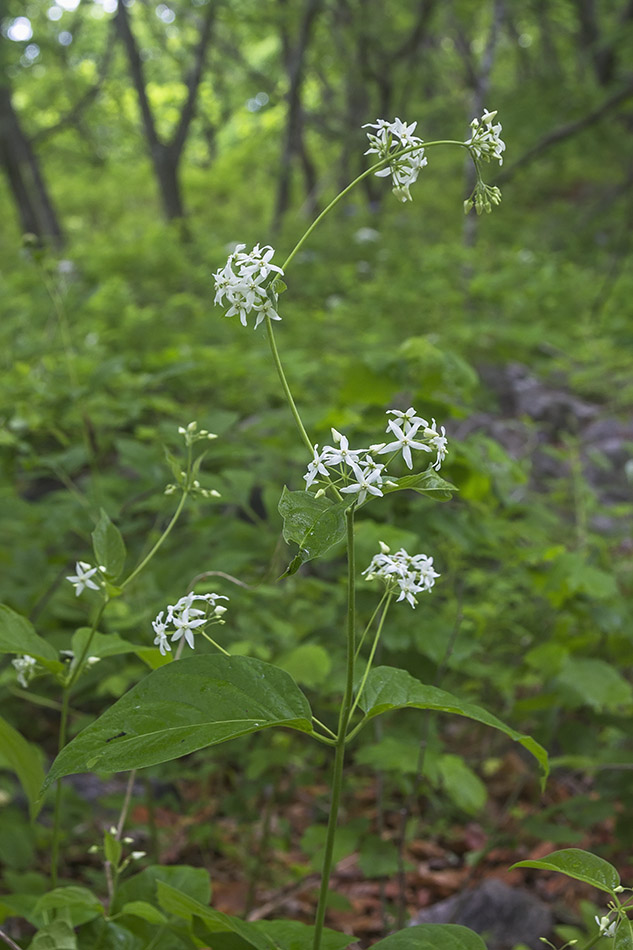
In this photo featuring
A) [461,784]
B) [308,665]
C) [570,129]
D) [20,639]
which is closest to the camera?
[20,639]

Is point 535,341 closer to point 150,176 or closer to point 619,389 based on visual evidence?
point 619,389

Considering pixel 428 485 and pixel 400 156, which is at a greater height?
pixel 400 156

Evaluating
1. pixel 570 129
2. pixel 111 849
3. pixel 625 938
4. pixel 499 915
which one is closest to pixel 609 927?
pixel 625 938

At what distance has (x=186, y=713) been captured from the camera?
108 cm

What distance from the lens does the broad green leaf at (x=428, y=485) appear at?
42.9 inches

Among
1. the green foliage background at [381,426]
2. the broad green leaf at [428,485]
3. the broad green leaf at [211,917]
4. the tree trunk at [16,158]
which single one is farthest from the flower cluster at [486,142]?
the tree trunk at [16,158]

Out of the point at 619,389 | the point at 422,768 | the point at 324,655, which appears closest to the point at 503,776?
the point at 422,768

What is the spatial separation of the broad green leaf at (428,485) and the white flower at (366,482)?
2cm

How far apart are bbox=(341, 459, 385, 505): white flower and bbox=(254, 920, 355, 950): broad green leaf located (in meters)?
0.72

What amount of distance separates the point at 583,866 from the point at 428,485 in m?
0.59

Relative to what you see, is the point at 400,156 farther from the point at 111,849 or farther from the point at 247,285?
the point at 111,849

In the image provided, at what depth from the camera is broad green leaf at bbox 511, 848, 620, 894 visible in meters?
1.11

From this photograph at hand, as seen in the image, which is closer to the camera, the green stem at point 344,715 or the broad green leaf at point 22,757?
the green stem at point 344,715

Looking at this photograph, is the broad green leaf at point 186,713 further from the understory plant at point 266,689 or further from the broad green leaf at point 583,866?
the broad green leaf at point 583,866
